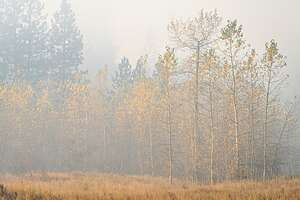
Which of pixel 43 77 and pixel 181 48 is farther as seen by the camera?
pixel 43 77

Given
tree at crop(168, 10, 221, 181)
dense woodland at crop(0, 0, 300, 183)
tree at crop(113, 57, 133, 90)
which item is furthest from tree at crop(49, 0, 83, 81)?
tree at crop(168, 10, 221, 181)

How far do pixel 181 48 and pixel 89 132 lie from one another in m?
26.5

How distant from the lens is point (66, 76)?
57.4 meters

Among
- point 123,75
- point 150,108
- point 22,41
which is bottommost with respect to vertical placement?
point 150,108

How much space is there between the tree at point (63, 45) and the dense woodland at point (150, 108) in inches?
5.4

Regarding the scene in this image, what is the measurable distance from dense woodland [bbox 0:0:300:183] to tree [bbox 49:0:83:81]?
14cm

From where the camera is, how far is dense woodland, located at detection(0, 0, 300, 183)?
2944 cm

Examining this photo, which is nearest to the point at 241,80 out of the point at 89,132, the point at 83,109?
the point at 83,109

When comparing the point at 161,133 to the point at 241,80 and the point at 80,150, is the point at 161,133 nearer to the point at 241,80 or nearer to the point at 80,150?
the point at 80,150

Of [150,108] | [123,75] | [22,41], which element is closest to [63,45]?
[22,41]

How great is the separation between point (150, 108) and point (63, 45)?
69.4ft

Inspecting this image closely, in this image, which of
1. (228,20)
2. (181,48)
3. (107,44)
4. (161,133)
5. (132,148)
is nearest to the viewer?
(228,20)

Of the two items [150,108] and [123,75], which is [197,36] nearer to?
[150,108]

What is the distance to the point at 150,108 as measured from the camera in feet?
143
